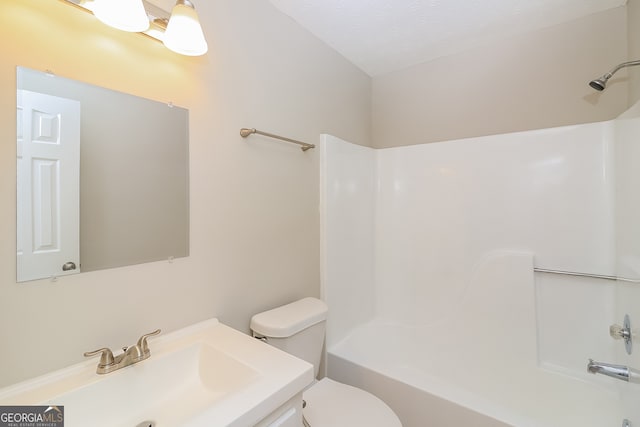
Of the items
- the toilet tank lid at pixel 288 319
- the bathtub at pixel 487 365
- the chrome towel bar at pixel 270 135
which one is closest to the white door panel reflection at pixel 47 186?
the chrome towel bar at pixel 270 135

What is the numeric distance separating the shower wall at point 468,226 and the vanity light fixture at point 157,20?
99cm

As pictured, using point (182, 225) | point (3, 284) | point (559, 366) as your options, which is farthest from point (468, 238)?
point (3, 284)

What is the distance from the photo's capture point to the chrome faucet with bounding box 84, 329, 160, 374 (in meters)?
0.82

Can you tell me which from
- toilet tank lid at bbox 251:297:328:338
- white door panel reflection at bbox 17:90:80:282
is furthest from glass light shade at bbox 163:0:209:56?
toilet tank lid at bbox 251:297:328:338

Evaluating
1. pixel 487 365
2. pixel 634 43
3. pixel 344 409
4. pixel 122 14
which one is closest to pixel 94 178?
pixel 122 14

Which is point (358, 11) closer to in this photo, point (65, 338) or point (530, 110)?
point (530, 110)

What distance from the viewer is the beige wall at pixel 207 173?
744mm

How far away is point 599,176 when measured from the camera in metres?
1.54

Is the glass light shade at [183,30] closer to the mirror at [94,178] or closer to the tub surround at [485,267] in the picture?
the mirror at [94,178]

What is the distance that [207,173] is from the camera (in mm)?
1154

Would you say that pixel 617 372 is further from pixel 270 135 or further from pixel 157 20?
pixel 157 20

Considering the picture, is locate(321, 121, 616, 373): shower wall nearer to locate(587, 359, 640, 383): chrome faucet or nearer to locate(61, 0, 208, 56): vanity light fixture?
locate(587, 359, 640, 383): chrome faucet

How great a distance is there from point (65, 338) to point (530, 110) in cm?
258

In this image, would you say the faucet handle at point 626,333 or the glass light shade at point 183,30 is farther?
the faucet handle at point 626,333
